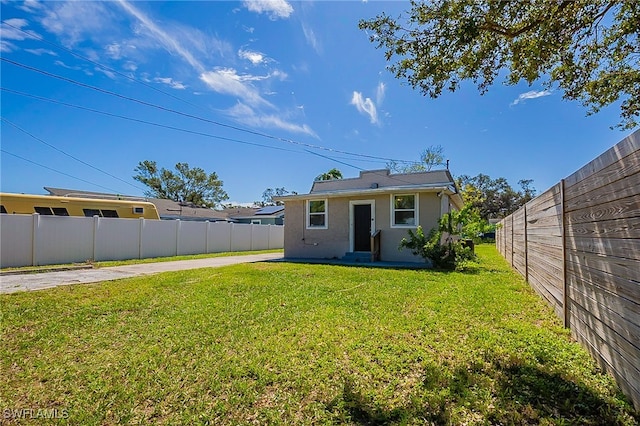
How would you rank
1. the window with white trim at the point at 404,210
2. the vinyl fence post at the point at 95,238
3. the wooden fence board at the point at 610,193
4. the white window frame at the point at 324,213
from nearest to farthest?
the wooden fence board at the point at 610,193 → the window with white trim at the point at 404,210 → the vinyl fence post at the point at 95,238 → the white window frame at the point at 324,213

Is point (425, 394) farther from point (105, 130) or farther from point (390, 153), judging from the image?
point (390, 153)

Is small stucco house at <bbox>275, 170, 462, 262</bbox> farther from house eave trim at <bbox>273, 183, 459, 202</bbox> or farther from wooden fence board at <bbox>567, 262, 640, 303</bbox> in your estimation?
wooden fence board at <bbox>567, 262, 640, 303</bbox>

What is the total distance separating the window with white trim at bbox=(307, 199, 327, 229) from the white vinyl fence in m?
7.10

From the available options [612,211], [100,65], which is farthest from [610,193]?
[100,65]

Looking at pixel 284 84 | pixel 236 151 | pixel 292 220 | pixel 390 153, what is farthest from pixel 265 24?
pixel 390 153

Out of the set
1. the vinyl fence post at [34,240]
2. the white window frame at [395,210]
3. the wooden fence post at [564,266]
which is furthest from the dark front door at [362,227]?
the vinyl fence post at [34,240]

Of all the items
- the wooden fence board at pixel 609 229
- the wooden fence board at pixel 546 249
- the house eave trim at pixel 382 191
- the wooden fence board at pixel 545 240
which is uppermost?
the house eave trim at pixel 382 191

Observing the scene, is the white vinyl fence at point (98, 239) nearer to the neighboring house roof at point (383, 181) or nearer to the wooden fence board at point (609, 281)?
the neighboring house roof at point (383, 181)

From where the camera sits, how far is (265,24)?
10922 mm

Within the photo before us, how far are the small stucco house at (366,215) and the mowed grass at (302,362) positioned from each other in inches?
222

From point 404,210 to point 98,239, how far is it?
39.0 feet

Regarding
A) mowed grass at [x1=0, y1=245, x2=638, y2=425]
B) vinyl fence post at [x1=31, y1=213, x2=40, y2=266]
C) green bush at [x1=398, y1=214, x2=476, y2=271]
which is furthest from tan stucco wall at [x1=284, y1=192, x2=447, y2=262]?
vinyl fence post at [x1=31, y1=213, x2=40, y2=266]

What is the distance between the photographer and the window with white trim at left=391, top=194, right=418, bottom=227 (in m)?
11.1

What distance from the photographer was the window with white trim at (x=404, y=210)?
1113 centimetres
